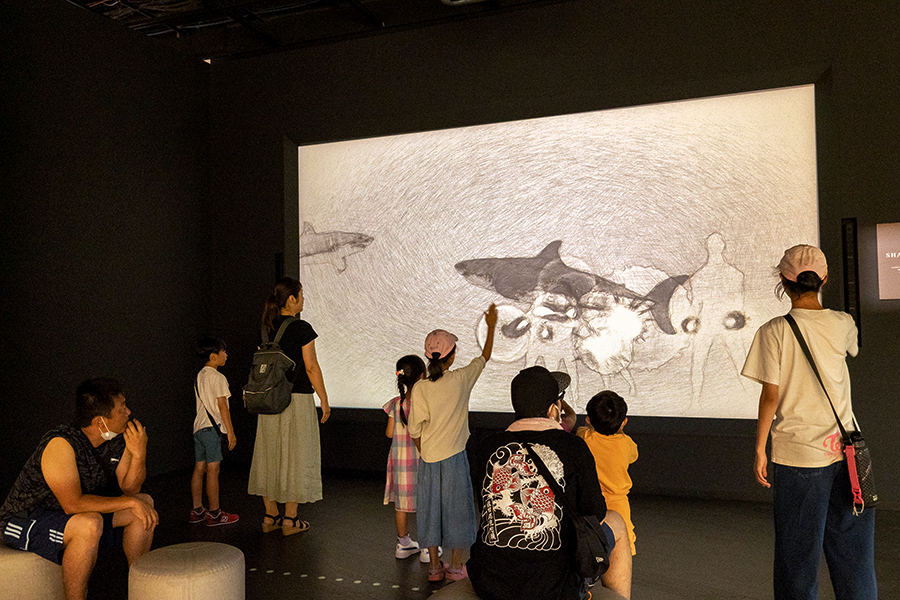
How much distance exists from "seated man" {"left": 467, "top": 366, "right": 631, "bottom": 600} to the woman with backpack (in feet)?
7.72

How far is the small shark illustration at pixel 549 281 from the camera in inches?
215

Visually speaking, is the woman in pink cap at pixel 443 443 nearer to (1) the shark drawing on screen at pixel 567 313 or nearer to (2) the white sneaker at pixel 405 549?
(2) the white sneaker at pixel 405 549

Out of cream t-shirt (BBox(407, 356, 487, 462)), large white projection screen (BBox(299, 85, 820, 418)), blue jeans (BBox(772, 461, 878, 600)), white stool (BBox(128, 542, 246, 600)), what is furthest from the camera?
large white projection screen (BBox(299, 85, 820, 418))

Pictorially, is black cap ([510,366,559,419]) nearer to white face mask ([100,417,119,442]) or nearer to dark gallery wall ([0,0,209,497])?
white face mask ([100,417,119,442])

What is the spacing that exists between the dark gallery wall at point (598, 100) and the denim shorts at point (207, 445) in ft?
5.46

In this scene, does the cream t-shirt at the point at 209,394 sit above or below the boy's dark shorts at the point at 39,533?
above

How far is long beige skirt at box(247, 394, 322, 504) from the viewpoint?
14.8 feet

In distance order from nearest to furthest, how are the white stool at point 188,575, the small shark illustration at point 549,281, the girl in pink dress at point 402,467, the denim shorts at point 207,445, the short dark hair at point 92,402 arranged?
the white stool at point 188,575
the short dark hair at point 92,402
the girl in pink dress at point 402,467
the denim shorts at point 207,445
the small shark illustration at point 549,281

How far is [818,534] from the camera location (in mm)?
2484

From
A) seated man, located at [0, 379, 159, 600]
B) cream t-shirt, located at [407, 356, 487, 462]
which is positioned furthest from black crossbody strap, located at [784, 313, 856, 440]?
seated man, located at [0, 379, 159, 600]

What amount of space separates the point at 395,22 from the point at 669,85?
2.71 meters

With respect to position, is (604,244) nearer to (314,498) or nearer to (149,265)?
(314,498)

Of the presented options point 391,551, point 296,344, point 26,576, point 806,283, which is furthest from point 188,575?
point 806,283

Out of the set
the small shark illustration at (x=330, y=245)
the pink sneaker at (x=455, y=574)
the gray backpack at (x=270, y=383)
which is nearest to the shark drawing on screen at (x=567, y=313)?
the small shark illustration at (x=330, y=245)
